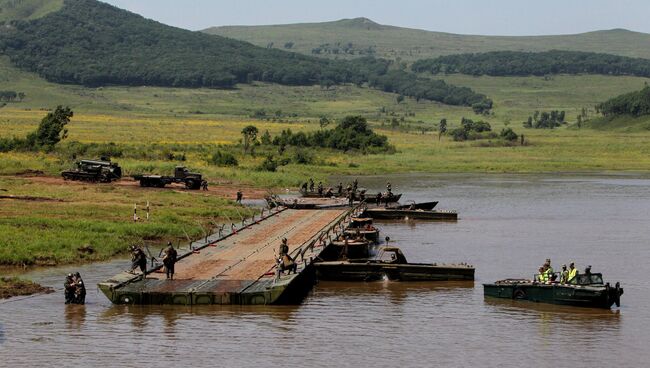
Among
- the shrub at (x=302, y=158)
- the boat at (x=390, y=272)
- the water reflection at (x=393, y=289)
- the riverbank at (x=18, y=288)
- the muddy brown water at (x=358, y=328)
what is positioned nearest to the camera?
the muddy brown water at (x=358, y=328)

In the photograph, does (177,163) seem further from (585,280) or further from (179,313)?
(585,280)

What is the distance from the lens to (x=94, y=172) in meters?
74.5

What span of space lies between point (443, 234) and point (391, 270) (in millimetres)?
17156

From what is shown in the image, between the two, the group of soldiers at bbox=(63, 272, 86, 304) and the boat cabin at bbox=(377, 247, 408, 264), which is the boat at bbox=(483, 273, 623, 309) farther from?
the group of soldiers at bbox=(63, 272, 86, 304)

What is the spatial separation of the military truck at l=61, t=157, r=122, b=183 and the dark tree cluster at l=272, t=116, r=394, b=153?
50.2 meters

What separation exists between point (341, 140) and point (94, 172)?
60.8 meters

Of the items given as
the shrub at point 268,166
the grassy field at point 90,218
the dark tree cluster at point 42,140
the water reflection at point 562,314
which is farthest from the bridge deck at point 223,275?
the dark tree cluster at point 42,140

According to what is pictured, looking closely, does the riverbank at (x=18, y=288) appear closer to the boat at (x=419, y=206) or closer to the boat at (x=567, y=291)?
the boat at (x=567, y=291)

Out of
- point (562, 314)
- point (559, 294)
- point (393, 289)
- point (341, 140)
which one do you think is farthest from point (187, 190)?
point (341, 140)

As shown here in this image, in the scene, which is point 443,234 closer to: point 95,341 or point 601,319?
point 601,319

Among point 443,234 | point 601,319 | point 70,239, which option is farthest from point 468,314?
point 443,234

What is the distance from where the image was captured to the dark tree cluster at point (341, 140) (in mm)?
128875

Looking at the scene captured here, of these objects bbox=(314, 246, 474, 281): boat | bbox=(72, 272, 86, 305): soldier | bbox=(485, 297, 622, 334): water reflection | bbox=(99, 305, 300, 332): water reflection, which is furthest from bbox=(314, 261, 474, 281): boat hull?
bbox=(72, 272, 86, 305): soldier

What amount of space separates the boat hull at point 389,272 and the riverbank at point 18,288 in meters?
9.85
